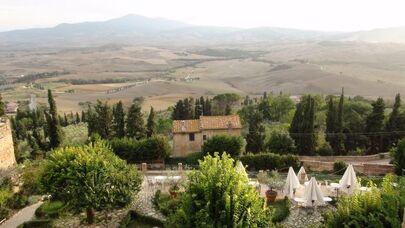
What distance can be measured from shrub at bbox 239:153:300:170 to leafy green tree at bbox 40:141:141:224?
12.5 m

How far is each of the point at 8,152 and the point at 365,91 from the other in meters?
86.0

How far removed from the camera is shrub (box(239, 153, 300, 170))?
3297 cm

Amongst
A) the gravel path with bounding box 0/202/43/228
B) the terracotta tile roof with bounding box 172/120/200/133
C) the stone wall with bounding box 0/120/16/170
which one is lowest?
the gravel path with bounding box 0/202/43/228

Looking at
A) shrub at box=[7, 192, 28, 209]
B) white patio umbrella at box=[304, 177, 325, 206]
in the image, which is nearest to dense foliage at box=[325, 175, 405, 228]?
white patio umbrella at box=[304, 177, 325, 206]

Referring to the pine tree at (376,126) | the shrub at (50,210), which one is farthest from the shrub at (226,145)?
the pine tree at (376,126)

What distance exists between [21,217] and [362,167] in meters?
23.3

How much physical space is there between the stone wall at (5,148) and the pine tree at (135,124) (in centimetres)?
1551

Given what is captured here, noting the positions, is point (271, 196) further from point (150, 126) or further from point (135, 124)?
point (150, 126)

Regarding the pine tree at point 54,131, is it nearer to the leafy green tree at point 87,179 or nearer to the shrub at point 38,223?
the shrub at point 38,223

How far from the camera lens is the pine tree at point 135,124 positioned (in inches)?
1753

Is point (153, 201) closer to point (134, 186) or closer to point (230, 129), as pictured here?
point (134, 186)

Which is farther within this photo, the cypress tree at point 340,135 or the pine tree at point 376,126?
the pine tree at point 376,126

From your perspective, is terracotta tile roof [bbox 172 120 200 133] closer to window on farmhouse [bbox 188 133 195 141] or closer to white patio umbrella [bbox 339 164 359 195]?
window on farmhouse [bbox 188 133 195 141]

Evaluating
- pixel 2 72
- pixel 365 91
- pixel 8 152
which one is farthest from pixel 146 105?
pixel 2 72
